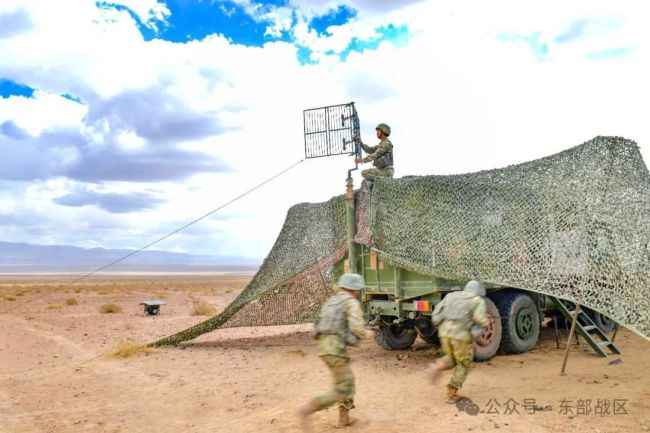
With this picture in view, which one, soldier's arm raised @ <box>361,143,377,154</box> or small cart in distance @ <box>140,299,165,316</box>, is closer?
soldier's arm raised @ <box>361,143,377,154</box>

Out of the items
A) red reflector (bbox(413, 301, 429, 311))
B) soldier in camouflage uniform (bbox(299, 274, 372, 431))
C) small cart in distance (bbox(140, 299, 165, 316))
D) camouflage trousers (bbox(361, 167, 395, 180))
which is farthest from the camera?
small cart in distance (bbox(140, 299, 165, 316))

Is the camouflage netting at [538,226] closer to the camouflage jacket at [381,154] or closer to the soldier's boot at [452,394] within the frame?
the camouflage jacket at [381,154]

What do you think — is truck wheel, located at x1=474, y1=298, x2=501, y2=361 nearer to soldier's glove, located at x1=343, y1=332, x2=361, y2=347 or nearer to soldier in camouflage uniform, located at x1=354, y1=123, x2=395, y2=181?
soldier in camouflage uniform, located at x1=354, y1=123, x2=395, y2=181

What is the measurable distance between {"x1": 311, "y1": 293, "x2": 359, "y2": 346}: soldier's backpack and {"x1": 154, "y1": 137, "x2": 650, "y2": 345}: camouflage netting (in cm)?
314

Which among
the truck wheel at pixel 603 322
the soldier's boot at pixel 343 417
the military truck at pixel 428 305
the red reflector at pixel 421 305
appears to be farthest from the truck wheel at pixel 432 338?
the soldier's boot at pixel 343 417

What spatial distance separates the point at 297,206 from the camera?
13469 millimetres

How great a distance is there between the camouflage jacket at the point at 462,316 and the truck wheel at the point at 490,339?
232 cm

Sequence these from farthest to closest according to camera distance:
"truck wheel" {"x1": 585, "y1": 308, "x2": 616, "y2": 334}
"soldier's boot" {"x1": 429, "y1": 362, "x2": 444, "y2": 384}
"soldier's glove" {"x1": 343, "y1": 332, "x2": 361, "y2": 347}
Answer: "truck wheel" {"x1": 585, "y1": 308, "x2": 616, "y2": 334} < "soldier's boot" {"x1": 429, "y1": 362, "x2": 444, "y2": 384} < "soldier's glove" {"x1": 343, "y1": 332, "x2": 361, "y2": 347}

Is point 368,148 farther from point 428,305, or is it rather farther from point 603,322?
point 603,322

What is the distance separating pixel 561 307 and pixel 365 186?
13.5 feet

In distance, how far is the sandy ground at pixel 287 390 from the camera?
22.2ft

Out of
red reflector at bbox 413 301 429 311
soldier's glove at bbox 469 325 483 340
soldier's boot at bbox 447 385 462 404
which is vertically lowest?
soldier's boot at bbox 447 385 462 404

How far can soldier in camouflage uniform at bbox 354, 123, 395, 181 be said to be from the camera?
11.1 m

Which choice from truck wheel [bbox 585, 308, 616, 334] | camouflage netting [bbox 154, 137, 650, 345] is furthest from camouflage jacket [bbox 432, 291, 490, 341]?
truck wheel [bbox 585, 308, 616, 334]
